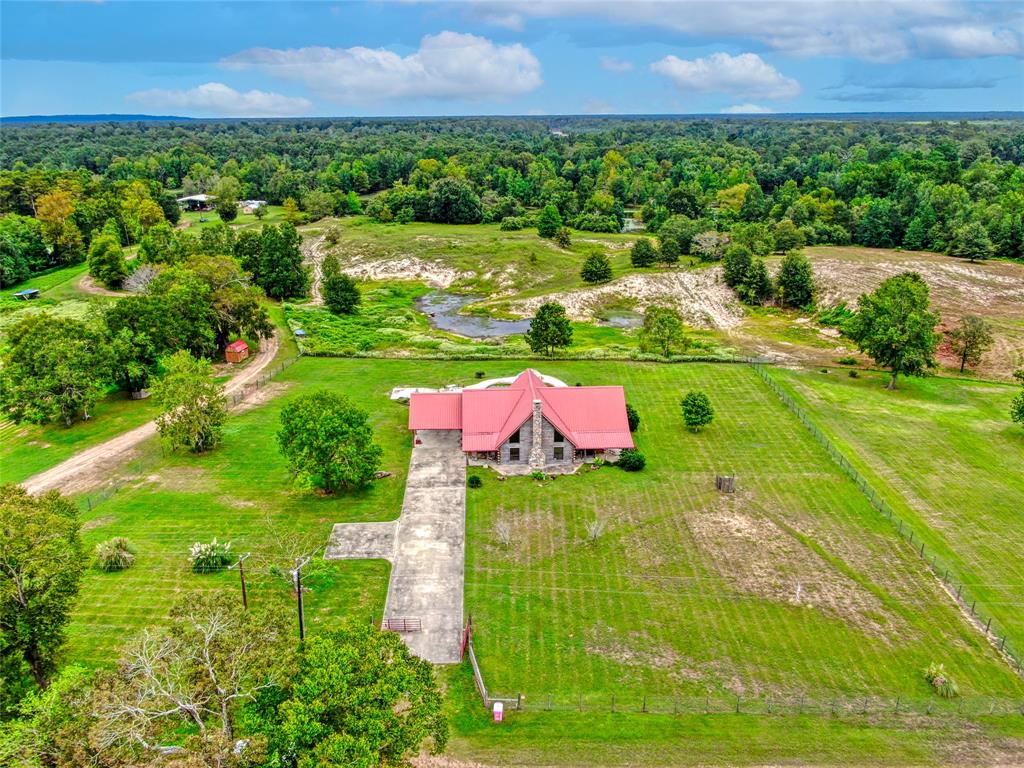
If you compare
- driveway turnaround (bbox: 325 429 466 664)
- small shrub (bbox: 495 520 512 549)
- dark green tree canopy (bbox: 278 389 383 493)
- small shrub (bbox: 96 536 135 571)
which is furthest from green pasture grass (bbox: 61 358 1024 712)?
dark green tree canopy (bbox: 278 389 383 493)

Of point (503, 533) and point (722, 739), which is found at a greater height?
point (503, 533)

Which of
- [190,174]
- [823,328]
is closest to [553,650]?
[823,328]

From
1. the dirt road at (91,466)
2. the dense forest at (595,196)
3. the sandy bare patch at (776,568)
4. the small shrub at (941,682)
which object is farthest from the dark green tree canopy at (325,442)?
the dense forest at (595,196)

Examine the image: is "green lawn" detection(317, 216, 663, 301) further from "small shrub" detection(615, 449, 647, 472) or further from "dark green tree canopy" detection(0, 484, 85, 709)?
"dark green tree canopy" detection(0, 484, 85, 709)

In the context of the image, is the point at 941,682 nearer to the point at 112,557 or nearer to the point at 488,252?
the point at 112,557

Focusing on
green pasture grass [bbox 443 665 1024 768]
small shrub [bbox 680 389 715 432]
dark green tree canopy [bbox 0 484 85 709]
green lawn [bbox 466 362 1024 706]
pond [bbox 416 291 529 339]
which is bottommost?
pond [bbox 416 291 529 339]

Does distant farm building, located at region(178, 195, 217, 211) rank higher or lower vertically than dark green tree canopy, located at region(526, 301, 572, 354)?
higher

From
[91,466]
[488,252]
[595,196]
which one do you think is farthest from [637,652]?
[595,196]
